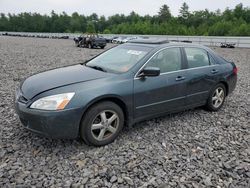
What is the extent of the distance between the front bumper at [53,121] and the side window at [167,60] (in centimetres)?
152

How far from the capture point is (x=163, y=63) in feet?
13.6

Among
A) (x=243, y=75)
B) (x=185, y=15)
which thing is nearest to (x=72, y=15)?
(x=185, y=15)

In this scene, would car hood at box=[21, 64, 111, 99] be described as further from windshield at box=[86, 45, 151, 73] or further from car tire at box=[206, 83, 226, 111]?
car tire at box=[206, 83, 226, 111]

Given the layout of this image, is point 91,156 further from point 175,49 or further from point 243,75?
point 243,75

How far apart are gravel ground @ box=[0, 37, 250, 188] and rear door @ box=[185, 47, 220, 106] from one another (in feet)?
1.69

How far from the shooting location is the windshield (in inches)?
155

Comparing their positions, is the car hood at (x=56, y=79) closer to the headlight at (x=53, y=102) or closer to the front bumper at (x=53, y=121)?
the headlight at (x=53, y=102)

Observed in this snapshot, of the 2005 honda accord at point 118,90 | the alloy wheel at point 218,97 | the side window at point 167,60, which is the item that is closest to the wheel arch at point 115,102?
the 2005 honda accord at point 118,90

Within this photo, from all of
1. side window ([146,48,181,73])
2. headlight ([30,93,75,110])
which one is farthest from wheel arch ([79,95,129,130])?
side window ([146,48,181,73])

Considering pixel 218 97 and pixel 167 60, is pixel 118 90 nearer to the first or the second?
pixel 167 60

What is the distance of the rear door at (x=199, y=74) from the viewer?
447cm

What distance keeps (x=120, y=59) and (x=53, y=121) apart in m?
1.74

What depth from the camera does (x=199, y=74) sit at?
180 inches

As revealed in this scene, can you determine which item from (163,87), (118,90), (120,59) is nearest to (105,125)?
(118,90)
